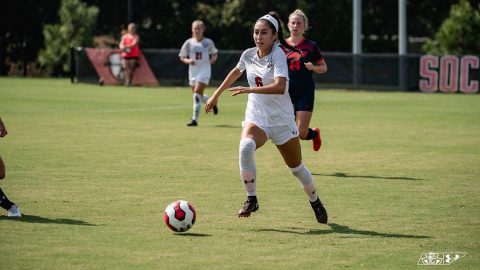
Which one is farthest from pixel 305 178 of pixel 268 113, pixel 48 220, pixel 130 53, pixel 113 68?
pixel 113 68

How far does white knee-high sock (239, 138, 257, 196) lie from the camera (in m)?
9.71

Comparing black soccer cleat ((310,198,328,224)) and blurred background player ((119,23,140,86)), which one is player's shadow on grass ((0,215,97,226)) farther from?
blurred background player ((119,23,140,86))

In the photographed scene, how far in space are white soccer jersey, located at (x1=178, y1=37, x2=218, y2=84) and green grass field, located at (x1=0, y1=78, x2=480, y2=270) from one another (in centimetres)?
114

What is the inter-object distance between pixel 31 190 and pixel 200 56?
11.9 metres

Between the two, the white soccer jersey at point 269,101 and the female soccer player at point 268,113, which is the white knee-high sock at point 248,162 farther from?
the white soccer jersey at point 269,101

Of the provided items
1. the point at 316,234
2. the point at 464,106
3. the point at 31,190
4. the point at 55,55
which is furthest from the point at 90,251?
the point at 55,55

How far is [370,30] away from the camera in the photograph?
2274 inches

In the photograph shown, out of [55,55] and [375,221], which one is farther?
[55,55]

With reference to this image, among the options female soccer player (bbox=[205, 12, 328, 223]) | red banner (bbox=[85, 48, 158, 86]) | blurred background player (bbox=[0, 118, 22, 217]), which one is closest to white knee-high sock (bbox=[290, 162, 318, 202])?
female soccer player (bbox=[205, 12, 328, 223])

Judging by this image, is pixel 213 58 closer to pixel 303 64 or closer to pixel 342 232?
pixel 303 64

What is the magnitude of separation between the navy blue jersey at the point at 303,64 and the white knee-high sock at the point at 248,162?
171 inches

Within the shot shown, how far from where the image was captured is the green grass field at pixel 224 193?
828 cm

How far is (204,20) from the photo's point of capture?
55.4 meters

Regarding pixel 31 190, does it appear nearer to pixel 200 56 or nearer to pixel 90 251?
pixel 90 251
